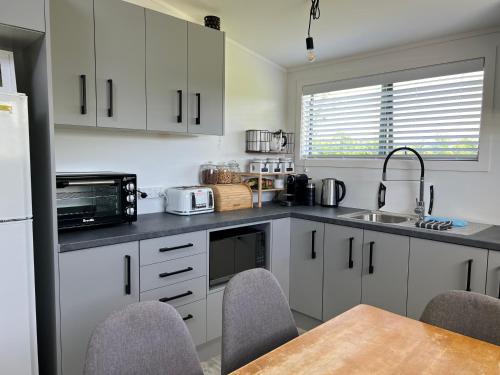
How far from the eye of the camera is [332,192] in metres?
3.17

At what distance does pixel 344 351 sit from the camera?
3.65ft

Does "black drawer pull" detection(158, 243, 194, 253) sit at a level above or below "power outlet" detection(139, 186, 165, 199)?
below

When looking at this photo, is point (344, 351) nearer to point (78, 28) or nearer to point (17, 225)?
point (17, 225)

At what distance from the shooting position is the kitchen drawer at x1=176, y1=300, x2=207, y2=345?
7.49 ft

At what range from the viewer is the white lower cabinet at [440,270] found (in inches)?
79.9

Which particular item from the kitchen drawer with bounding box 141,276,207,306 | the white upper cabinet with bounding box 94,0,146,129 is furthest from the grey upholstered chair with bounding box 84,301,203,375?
the white upper cabinet with bounding box 94,0,146,129

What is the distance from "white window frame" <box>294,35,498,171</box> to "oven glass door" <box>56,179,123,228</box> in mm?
1912

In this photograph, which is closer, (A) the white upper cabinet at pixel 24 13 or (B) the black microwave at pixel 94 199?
(A) the white upper cabinet at pixel 24 13

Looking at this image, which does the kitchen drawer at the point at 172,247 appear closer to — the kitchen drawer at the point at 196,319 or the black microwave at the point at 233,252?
the black microwave at the point at 233,252

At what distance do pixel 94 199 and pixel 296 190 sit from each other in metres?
1.80

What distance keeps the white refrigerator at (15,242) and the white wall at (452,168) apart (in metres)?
2.43

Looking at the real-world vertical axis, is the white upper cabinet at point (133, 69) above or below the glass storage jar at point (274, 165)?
above

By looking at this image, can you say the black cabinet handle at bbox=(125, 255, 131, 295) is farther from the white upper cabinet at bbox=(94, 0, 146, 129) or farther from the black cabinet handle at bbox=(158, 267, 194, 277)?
the white upper cabinet at bbox=(94, 0, 146, 129)

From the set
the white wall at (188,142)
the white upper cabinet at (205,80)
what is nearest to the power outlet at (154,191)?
the white wall at (188,142)
